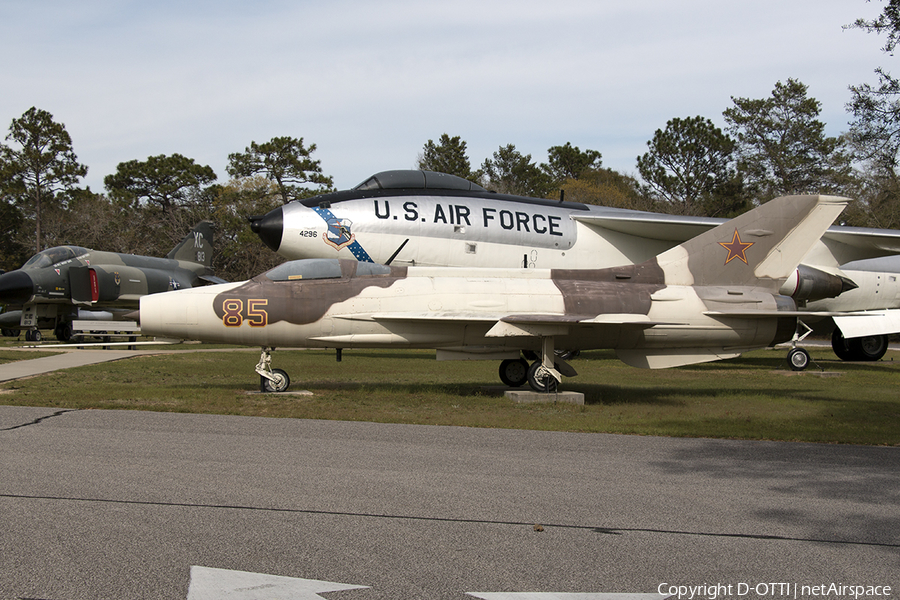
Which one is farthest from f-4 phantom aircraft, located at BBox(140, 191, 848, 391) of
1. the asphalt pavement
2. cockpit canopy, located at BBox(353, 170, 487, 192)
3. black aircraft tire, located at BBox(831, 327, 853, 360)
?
black aircraft tire, located at BBox(831, 327, 853, 360)

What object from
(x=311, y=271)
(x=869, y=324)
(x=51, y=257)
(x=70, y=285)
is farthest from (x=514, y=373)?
(x=51, y=257)

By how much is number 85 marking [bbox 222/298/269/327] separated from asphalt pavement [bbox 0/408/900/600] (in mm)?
3825

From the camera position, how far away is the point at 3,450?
21.4ft

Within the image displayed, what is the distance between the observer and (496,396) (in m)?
12.6

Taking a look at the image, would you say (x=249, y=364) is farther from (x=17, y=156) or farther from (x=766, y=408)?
(x=17, y=156)

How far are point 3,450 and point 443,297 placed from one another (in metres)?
6.98

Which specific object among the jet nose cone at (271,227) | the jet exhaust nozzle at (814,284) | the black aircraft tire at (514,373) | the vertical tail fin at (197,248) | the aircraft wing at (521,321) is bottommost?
the black aircraft tire at (514,373)

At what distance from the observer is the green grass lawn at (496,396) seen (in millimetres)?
9539

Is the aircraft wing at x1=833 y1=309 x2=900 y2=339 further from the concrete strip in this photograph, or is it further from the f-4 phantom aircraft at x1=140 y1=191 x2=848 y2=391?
the concrete strip

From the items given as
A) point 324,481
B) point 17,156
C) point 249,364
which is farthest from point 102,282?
point 17,156

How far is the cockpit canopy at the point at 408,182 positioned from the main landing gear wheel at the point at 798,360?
9229 mm

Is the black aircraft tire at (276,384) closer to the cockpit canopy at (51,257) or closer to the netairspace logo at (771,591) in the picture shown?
the netairspace logo at (771,591)

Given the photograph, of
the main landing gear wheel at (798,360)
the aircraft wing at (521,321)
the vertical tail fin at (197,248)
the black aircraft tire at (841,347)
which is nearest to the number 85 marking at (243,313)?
the aircraft wing at (521,321)

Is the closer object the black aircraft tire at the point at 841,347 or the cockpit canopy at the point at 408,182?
the cockpit canopy at the point at 408,182
